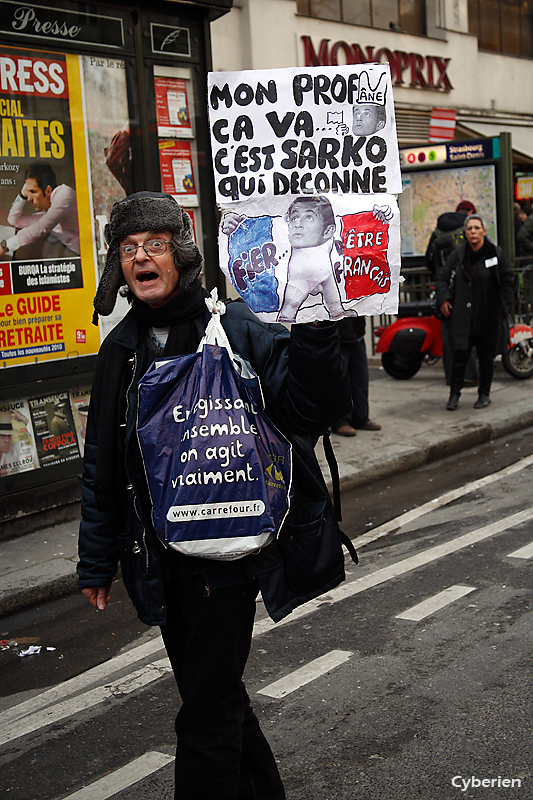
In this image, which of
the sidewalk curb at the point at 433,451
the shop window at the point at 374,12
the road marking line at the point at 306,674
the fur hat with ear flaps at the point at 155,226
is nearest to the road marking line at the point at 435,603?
the road marking line at the point at 306,674

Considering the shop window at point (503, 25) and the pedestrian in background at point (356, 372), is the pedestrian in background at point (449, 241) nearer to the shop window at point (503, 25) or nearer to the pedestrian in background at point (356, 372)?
the pedestrian in background at point (356, 372)

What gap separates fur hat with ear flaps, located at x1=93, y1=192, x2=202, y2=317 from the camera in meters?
2.59

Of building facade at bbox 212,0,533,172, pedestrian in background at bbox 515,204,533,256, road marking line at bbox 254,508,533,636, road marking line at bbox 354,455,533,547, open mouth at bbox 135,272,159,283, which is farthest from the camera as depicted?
pedestrian in background at bbox 515,204,533,256

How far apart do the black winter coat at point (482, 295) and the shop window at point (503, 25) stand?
12.6 m

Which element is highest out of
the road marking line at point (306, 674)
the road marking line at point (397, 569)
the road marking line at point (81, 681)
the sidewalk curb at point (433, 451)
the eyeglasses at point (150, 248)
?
the eyeglasses at point (150, 248)

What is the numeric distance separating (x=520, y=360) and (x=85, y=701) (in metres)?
8.35

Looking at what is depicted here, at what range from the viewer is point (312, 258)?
247cm

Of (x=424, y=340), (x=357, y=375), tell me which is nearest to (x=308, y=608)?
(x=357, y=375)

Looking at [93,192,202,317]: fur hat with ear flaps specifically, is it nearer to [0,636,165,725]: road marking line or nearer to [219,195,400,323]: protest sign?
[219,195,400,323]: protest sign

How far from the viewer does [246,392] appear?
2461mm

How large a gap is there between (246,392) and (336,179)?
2.45ft

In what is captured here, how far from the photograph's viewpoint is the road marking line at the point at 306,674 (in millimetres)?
3879

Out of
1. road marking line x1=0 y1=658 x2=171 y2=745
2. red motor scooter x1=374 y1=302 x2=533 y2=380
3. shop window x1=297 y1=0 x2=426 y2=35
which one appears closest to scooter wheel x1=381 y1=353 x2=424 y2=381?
red motor scooter x1=374 y1=302 x2=533 y2=380

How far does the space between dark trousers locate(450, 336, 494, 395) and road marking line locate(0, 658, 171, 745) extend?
19.6 ft
